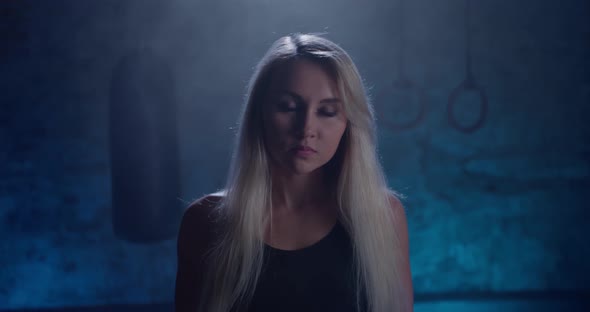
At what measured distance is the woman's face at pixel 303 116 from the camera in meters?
0.90

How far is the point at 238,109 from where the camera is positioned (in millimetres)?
3174

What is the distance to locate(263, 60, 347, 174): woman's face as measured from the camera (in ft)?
2.94

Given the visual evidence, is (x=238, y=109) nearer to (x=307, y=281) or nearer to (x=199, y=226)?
(x=199, y=226)

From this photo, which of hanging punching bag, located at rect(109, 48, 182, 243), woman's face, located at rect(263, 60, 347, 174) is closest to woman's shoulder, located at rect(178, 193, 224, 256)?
woman's face, located at rect(263, 60, 347, 174)

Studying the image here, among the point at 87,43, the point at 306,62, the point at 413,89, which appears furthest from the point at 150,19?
the point at 306,62

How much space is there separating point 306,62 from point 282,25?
2.39 meters

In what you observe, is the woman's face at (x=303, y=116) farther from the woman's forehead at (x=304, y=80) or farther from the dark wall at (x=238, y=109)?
the dark wall at (x=238, y=109)

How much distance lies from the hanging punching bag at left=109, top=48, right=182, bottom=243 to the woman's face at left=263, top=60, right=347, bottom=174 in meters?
2.34

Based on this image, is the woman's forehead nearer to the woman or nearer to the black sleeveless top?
the woman

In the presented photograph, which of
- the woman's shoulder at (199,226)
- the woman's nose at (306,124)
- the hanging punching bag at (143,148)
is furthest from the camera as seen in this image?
the hanging punching bag at (143,148)

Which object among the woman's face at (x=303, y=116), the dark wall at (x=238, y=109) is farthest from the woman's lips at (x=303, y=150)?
the dark wall at (x=238, y=109)

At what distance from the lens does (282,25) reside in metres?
3.14

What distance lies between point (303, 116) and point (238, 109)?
236cm

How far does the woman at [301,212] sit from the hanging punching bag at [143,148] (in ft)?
7.01
